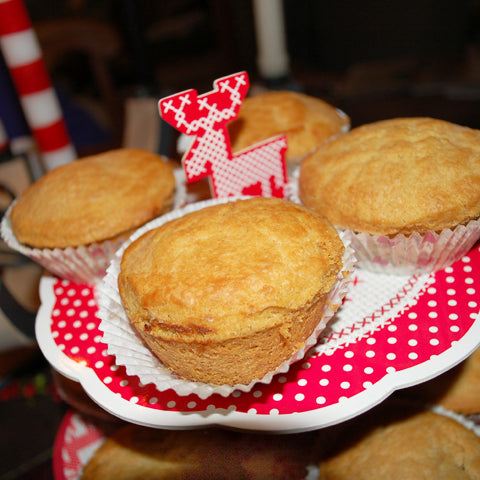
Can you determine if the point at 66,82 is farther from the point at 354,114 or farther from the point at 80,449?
the point at 80,449

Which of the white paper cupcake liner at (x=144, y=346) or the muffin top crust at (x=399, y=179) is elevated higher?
the muffin top crust at (x=399, y=179)

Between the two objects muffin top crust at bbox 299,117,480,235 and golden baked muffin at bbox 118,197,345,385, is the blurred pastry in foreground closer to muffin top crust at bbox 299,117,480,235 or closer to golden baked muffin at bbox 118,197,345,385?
golden baked muffin at bbox 118,197,345,385

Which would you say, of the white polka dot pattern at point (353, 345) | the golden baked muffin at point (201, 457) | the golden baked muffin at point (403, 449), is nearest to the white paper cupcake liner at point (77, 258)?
the white polka dot pattern at point (353, 345)

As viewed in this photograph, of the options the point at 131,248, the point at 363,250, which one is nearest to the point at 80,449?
the point at 131,248

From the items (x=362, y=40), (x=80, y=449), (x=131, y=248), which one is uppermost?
(x=131, y=248)

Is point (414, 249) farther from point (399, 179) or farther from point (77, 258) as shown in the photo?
point (77, 258)

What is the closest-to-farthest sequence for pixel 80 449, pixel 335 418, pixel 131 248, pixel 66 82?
pixel 335 418 < pixel 131 248 < pixel 80 449 < pixel 66 82

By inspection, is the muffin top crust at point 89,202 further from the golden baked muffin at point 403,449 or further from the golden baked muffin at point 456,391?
the golden baked muffin at point 456,391

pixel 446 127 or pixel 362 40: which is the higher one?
pixel 446 127

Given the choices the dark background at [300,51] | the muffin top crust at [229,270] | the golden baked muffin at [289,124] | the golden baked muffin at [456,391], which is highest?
the muffin top crust at [229,270]
